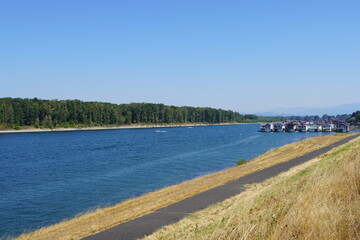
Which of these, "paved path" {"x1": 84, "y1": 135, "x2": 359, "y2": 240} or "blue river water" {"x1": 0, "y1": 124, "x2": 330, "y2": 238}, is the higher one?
"paved path" {"x1": 84, "y1": 135, "x2": 359, "y2": 240}

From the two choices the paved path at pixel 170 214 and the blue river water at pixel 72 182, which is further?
the blue river water at pixel 72 182

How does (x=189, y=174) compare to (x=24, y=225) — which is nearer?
(x=24, y=225)

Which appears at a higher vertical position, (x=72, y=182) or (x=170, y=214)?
(x=170, y=214)

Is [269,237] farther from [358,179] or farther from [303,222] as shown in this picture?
[358,179]

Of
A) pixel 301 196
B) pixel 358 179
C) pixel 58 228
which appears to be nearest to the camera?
pixel 301 196

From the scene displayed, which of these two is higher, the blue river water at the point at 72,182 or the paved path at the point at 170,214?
the paved path at the point at 170,214

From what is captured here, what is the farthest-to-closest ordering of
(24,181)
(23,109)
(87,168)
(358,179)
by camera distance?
1. (23,109)
2. (87,168)
3. (24,181)
4. (358,179)

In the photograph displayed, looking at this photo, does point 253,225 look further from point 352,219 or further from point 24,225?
point 24,225

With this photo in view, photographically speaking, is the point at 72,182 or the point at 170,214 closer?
the point at 170,214

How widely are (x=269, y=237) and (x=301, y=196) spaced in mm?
1713

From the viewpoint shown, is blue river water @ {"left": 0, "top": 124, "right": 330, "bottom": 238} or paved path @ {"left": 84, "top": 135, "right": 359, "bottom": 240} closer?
paved path @ {"left": 84, "top": 135, "right": 359, "bottom": 240}

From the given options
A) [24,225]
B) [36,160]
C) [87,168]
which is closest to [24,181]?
[87,168]

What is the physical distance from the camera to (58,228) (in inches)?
677

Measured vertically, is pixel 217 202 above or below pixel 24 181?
above
